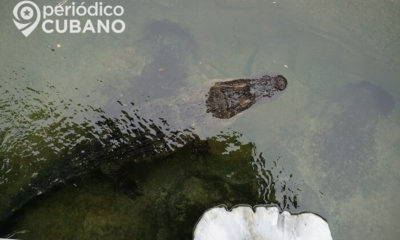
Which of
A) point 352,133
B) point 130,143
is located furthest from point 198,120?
point 352,133

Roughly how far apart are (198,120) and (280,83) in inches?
42.5

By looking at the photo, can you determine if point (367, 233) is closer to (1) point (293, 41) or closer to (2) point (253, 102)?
(2) point (253, 102)

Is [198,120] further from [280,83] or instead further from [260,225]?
[260,225]

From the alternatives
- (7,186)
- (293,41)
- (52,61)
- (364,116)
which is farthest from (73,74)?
(364,116)

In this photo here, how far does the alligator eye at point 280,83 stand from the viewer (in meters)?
Answer: 4.46

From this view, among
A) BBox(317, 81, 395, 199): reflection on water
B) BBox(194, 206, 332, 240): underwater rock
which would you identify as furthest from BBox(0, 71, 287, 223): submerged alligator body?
BBox(194, 206, 332, 240): underwater rock

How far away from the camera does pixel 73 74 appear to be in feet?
14.6

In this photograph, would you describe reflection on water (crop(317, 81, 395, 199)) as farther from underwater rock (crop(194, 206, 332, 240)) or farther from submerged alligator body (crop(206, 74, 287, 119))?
submerged alligator body (crop(206, 74, 287, 119))

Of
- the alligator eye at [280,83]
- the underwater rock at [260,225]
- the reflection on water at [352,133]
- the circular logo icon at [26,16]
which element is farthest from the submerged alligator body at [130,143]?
the circular logo icon at [26,16]

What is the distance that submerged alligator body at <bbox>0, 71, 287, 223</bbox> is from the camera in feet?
13.5

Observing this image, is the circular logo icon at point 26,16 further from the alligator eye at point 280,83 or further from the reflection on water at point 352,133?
the reflection on water at point 352,133

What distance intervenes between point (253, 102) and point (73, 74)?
2.17 m

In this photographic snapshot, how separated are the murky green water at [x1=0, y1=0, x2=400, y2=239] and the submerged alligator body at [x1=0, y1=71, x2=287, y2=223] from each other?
0.02 m

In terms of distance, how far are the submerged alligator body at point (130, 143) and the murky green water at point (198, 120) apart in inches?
0.6
